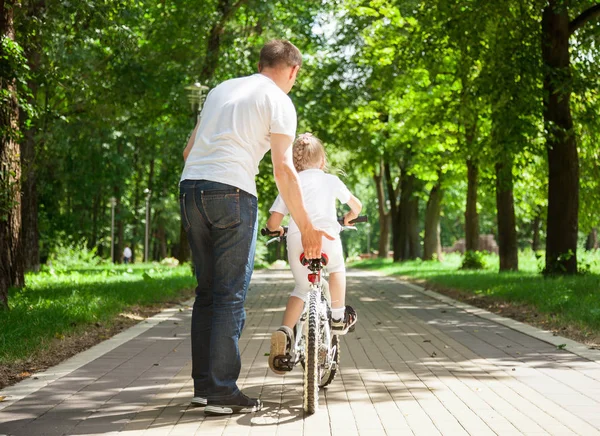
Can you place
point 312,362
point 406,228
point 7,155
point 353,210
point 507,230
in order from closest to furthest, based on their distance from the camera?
point 312,362 < point 353,210 < point 7,155 < point 507,230 < point 406,228

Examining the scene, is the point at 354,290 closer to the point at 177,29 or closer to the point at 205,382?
the point at 177,29

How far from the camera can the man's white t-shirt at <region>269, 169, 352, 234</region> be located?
Answer: 597cm

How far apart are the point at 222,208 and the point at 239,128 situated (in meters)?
0.48

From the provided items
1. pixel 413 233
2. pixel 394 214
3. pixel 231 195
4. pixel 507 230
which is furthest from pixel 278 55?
pixel 394 214

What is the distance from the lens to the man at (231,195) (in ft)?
17.5

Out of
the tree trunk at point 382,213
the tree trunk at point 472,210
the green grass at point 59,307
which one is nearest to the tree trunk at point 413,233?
the tree trunk at point 382,213

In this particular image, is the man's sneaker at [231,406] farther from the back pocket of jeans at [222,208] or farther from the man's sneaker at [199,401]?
the back pocket of jeans at [222,208]

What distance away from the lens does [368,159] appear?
1294 inches

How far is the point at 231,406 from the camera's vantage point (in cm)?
551

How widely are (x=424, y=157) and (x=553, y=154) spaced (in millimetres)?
14520

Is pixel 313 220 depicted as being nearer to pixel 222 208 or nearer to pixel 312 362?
pixel 222 208

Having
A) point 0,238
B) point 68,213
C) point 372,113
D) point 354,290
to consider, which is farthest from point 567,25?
point 68,213

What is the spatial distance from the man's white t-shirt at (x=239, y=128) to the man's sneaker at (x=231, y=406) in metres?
1.27

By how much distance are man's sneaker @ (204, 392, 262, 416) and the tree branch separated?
44.6ft
